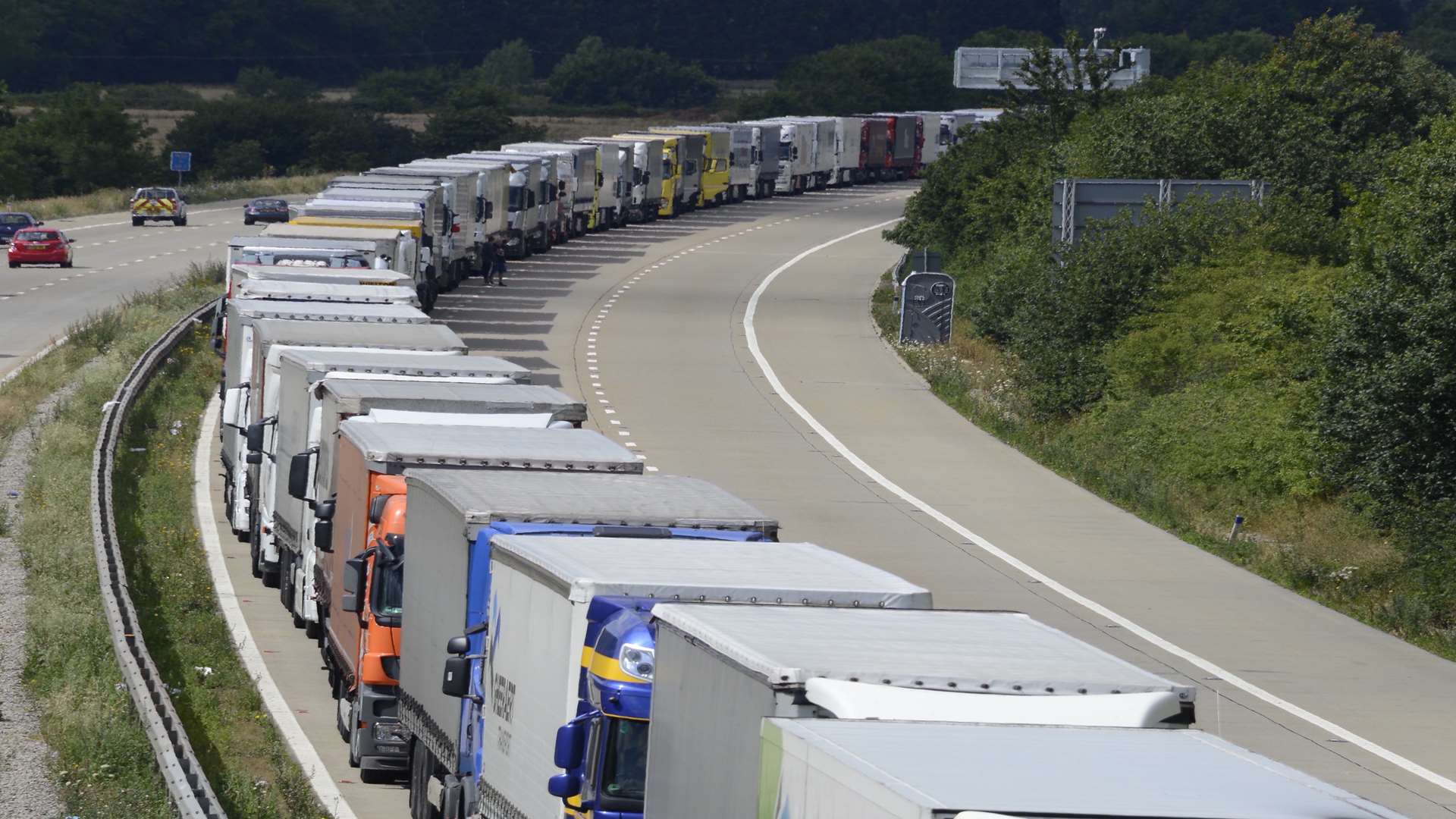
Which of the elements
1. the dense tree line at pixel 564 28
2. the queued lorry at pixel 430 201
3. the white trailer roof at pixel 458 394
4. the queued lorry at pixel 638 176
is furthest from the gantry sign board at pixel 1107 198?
the dense tree line at pixel 564 28

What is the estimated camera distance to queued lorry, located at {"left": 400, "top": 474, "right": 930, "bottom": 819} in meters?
10.5

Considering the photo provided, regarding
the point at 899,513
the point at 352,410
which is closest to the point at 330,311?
the point at 899,513

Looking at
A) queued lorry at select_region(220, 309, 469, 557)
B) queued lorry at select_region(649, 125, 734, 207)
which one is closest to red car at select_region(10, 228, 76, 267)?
queued lorry at select_region(649, 125, 734, 207)

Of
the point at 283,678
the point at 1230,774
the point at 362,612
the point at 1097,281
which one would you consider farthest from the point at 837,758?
the point at 1097,281

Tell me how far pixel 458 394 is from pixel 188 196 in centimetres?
8140

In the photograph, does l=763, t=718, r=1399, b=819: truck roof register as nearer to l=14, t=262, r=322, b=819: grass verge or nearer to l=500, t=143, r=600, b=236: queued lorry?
l=14, t=262, r=322, b=819: grass verge

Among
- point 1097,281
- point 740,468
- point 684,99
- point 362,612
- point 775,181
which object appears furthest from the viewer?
point 684,99

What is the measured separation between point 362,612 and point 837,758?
9.15 meters

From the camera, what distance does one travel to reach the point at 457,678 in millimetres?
12414

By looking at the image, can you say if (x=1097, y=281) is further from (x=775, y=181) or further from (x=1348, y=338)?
(x=775, y=181)

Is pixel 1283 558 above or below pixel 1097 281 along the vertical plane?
below

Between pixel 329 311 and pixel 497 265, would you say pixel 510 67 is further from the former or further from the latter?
pixel 329 311

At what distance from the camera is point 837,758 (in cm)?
708

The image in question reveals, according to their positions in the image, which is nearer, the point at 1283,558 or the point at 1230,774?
the point at 1230,774
